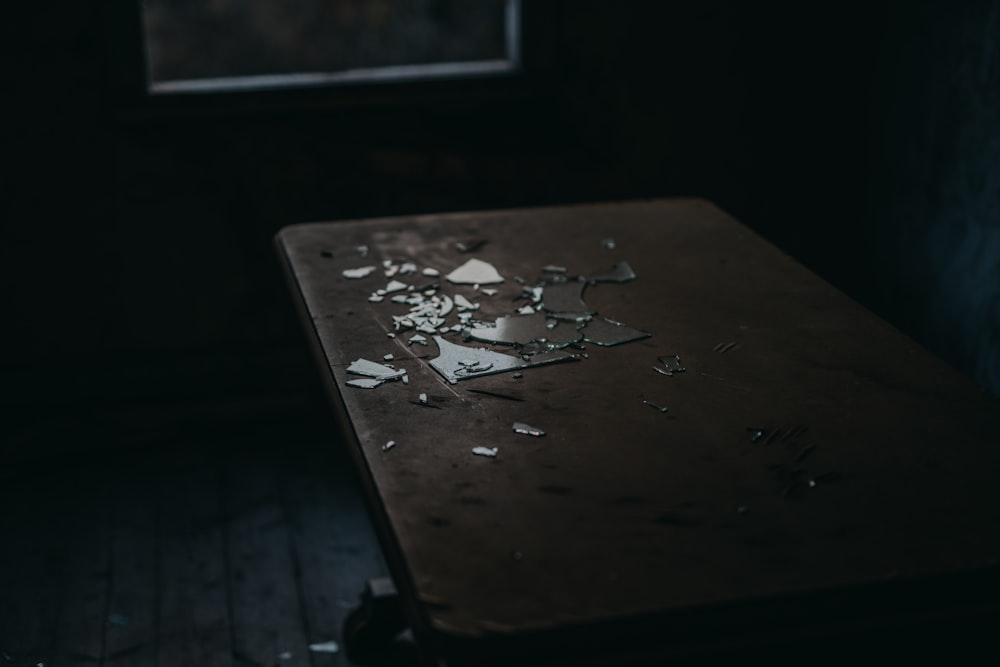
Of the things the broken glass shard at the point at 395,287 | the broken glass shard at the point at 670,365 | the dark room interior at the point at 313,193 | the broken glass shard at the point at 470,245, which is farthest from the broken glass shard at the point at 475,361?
the dark room interior at the point at 313,193

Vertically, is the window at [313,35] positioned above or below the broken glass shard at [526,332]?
below

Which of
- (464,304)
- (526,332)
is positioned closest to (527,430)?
(526,332)

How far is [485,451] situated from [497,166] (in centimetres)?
179

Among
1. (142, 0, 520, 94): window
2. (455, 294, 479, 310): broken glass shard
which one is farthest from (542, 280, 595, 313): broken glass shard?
(142, 0, 520, 94): window

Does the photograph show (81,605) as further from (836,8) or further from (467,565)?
(836,8)

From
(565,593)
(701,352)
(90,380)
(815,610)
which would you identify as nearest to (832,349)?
(701,352)

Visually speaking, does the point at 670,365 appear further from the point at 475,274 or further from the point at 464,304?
the point at 475,274

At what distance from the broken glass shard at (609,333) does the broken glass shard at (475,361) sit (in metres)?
0.07

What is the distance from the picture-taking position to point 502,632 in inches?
39.0

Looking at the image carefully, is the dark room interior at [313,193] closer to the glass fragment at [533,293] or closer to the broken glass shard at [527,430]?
the glass fragment at [533,293]

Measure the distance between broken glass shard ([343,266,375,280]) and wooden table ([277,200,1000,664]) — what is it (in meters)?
0.02

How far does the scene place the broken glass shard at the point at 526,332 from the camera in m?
1.62

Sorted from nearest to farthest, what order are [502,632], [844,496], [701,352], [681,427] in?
[502,632] < [844,496] < [681,427] < [701,352]

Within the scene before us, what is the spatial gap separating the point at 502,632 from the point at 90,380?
2195 millimetres
